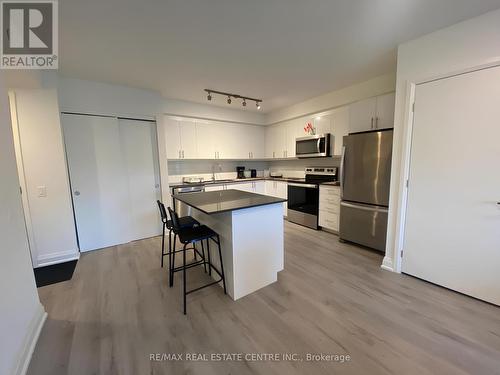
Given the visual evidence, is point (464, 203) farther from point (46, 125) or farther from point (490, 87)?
point (46, 125)

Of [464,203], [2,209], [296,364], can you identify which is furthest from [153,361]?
[464,203]

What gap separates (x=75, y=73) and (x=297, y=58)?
2985 millimetres

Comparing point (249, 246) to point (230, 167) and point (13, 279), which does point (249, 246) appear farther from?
point (230, 167)

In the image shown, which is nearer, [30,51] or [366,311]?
[366,311]

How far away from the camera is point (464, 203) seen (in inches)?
78.7

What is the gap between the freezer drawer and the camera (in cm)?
289

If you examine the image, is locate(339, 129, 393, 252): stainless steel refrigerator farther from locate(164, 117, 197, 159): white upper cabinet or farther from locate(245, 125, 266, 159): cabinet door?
locate(164, 117, 197, 159): white upper cabinet

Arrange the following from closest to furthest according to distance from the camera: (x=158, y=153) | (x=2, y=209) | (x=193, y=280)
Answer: (x=2, y=209), (x=193, y=280), (x=158, y=153)

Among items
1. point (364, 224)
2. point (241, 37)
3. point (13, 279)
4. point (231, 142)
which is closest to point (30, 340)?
point (13, 279)

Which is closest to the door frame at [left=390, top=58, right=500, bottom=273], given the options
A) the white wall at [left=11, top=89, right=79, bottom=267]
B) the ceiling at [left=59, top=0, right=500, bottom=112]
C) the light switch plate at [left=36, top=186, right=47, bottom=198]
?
the ceiling at [left=59, top=0, right=500, bottom=112]

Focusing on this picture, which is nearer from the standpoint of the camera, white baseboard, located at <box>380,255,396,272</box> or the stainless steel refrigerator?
white baseboard, located at <box>380,255,396,272</box>
